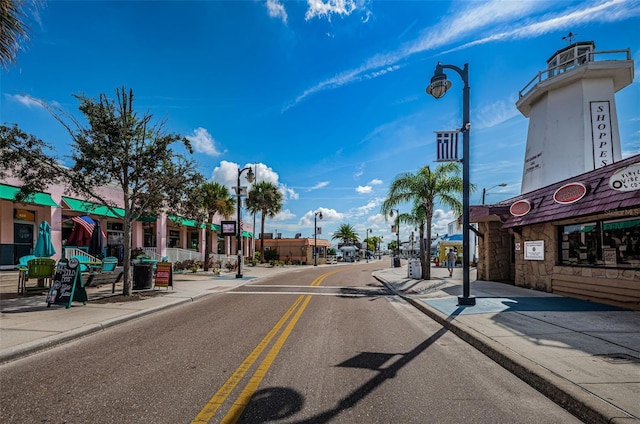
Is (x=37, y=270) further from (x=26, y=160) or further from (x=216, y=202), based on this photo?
(x=216, y=202)

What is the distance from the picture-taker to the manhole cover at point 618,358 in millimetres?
4770

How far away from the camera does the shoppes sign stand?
834cm

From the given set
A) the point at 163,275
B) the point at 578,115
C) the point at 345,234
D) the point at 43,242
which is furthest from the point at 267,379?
the point at 345,234

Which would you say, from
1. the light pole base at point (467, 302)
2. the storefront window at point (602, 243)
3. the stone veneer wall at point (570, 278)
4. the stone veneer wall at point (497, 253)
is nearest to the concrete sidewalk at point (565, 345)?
the light pole base at point (467, 302)

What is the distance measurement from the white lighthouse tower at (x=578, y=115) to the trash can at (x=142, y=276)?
1933 centimetres

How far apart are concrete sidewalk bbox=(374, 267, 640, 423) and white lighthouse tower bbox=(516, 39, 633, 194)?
32.3 feet

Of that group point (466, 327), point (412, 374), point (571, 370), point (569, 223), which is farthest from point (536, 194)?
point (412, 374)

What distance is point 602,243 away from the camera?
10.3 meters

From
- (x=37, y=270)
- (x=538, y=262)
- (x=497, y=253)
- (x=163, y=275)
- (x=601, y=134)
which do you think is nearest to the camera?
(x=37, y=270)

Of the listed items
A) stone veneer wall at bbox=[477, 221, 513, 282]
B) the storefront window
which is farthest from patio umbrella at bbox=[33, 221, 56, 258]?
stone veneer wall at bbox=[477, 221, 513, 282]

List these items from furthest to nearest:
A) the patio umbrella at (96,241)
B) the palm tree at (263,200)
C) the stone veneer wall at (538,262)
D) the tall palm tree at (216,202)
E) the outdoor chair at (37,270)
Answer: the palm tree at (263,200)
the tall palm tree at (216,202)
the patio umbrella at (96,241)
the stone veneer wall at (538,262)
the outdoor chair at (37,270)

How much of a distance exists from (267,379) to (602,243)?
35.8 ft

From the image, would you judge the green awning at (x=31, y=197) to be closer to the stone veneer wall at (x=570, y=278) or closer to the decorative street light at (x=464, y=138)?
the decorative street light at (x=464, y=138)

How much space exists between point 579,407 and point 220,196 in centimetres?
2874
